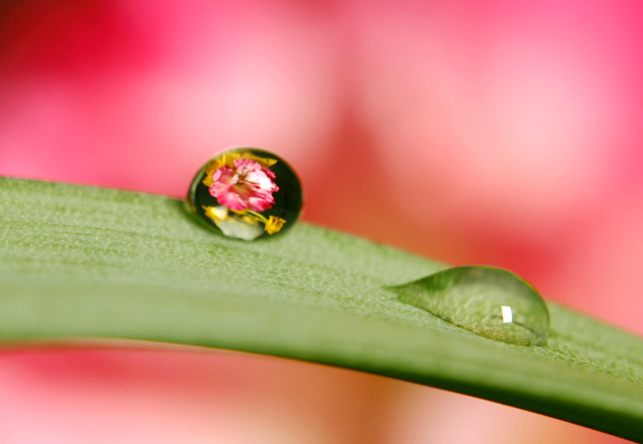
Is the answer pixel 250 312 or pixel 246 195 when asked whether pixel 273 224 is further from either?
pixel 250 312

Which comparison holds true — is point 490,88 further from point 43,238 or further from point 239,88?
point 43,238

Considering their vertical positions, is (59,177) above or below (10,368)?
above

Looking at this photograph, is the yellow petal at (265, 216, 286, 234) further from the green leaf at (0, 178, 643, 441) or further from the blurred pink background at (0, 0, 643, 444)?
the blurred pink background at (0, 0, 643, 444)

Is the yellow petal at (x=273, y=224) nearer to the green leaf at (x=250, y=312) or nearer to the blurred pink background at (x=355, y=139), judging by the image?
the green leaf at (x=250, y=312)

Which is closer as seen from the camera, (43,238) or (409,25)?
(43,238)

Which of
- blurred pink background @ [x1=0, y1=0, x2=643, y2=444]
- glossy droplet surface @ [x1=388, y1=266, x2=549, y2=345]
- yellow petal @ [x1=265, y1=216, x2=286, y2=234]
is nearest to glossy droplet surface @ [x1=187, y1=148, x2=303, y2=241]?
yellow petal @ [x1=265, y1=216, x2=286, y2=234]

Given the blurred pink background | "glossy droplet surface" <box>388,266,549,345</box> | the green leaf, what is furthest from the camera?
the blurred pink background

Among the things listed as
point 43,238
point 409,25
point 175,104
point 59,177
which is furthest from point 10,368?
point 409,25
